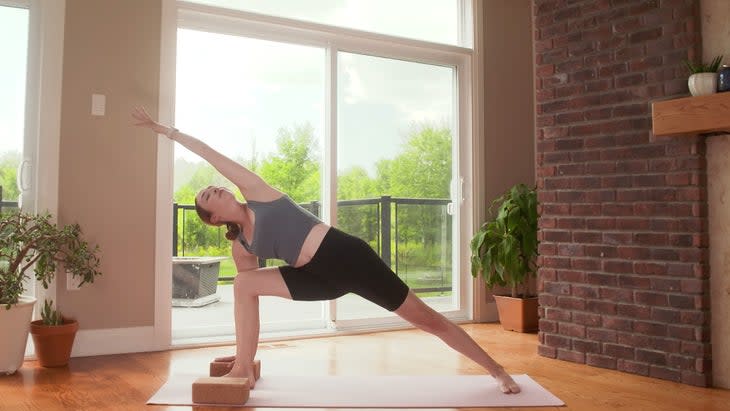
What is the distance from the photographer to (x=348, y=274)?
93.4 inches

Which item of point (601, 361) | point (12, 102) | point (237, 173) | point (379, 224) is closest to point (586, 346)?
point (601, 361)

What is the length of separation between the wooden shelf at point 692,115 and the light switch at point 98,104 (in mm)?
2763

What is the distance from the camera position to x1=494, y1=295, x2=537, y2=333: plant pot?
4117 millimetres

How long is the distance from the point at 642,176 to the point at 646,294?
21.7 inches

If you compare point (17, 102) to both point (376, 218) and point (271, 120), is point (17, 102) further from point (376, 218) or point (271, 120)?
point (376, 218)

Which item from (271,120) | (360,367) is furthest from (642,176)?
(271,120)

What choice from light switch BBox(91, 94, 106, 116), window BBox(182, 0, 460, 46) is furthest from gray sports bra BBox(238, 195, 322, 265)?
window BBox(182, 0, 460, 46)

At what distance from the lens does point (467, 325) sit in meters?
4.38

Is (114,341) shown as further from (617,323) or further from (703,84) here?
(703,84)

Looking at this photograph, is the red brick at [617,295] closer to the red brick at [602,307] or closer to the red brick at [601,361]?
the red brick at [602,307]

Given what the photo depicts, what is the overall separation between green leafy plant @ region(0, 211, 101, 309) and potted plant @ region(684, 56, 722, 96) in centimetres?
291

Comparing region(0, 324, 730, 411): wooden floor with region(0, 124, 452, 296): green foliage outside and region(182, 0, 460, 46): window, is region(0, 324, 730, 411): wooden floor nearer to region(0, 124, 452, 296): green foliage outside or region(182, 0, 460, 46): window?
region(0, 124, 452, 296): green foliage outside

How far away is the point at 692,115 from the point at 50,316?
3.10 meters

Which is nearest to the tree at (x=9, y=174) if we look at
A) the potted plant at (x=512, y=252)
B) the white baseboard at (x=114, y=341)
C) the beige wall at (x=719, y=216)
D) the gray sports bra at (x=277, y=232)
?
the white baseboard at (x=114, y=341)
